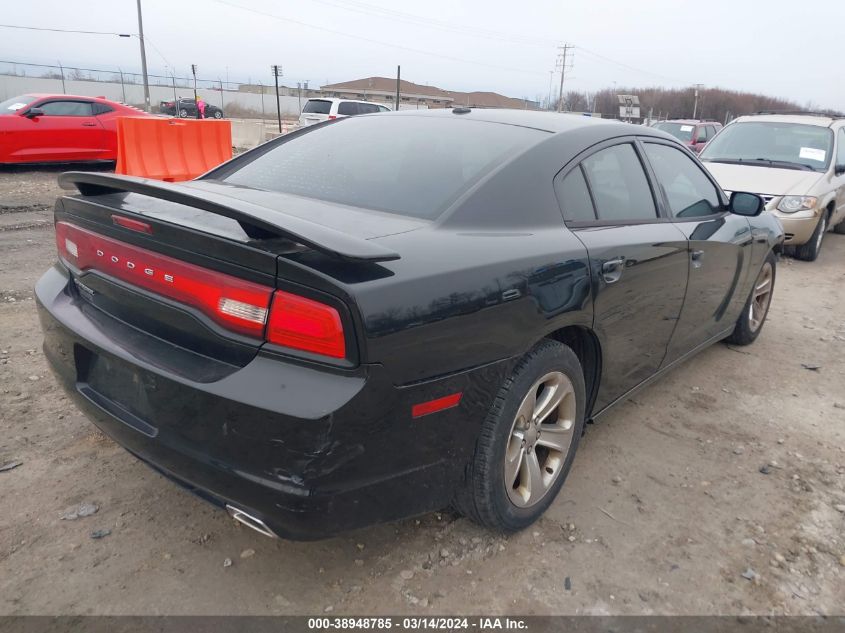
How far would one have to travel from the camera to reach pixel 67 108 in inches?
429

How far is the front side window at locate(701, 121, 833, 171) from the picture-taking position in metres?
7.97

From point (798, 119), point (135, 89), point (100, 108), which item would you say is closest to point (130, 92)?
point (135, 89)

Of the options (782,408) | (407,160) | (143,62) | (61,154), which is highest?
(143,62)

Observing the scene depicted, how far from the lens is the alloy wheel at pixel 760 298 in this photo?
4.57 metres

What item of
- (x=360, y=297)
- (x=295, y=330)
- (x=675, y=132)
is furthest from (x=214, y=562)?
(x=675, y=132)

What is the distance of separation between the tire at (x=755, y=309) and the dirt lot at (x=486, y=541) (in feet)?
3.75

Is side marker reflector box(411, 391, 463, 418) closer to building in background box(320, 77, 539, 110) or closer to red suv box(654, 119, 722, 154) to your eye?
red suv box(654, 119, 722, 154)

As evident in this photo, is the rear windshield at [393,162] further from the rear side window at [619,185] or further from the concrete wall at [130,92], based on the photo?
the concrete wall at [130,92]

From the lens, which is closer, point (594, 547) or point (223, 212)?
point (223, 212)

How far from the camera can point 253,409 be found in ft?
5.51

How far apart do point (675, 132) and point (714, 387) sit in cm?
1422

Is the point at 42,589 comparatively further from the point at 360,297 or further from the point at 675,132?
the point at 675,132

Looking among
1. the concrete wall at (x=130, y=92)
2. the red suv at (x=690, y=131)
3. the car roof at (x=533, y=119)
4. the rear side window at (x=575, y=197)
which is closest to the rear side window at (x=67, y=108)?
the car roof at (x=533, y=119)

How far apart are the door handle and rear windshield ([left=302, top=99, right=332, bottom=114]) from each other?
59.3ft
